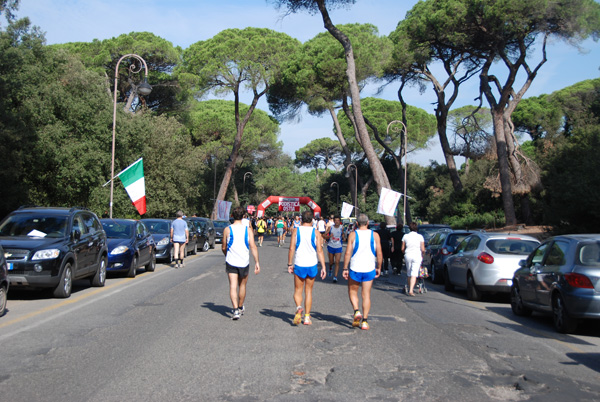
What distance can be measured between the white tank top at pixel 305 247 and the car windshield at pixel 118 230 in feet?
30.4

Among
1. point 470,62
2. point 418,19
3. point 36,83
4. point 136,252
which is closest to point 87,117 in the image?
point 36,83

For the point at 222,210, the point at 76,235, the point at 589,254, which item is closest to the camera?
the point at 589,254

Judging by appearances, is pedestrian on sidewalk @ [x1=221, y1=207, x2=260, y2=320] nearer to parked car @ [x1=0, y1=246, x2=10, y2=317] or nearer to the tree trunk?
parked car @ [x1=0, y1=246, x2=10, y2=317]

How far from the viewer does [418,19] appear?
35188 mm

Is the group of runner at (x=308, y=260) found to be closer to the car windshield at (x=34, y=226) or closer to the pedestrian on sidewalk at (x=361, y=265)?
the pedestrian on sidewalk at (x=361, y=265)

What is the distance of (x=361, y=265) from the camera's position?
8.66 meters

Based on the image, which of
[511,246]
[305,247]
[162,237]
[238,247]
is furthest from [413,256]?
[162,237]

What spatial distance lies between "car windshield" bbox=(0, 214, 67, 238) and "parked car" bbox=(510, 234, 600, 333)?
902 centimetres

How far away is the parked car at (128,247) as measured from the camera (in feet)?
52.0

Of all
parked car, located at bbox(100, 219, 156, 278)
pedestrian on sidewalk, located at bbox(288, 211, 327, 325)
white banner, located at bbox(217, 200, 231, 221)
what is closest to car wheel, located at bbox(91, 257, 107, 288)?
parked car, located at bbox(100, 219, 156, 278)

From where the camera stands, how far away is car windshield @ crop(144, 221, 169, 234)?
22.4 metres

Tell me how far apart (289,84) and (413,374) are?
40805mm

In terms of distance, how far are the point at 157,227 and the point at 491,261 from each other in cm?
1396

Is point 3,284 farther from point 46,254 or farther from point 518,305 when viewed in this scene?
point 518,305
